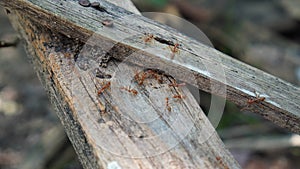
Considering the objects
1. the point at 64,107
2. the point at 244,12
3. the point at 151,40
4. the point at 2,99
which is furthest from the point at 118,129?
the point at 244,12

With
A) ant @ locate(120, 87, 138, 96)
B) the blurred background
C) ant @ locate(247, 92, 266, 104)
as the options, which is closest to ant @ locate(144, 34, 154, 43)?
ant @ locate(120, 87, 138, 96)

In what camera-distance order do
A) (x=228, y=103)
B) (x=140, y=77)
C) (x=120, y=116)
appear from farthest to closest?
1. (x=228, y=103)
2. (x=140, y=77)
3. (x=120, y=116)

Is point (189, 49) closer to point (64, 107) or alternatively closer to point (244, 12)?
point (64, 107)

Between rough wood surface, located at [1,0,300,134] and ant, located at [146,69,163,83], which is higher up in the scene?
rough wood surface, located at [1,0,300,134]

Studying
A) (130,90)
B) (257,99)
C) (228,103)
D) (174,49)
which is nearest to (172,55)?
(174,49)

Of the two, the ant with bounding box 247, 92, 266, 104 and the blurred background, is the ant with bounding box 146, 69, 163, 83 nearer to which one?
the ant with bounding box 247, 92, 266, 104

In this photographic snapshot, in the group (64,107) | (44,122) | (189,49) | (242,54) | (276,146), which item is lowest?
(44,122)

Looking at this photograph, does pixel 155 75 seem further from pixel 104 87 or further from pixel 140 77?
pixel 104 87
